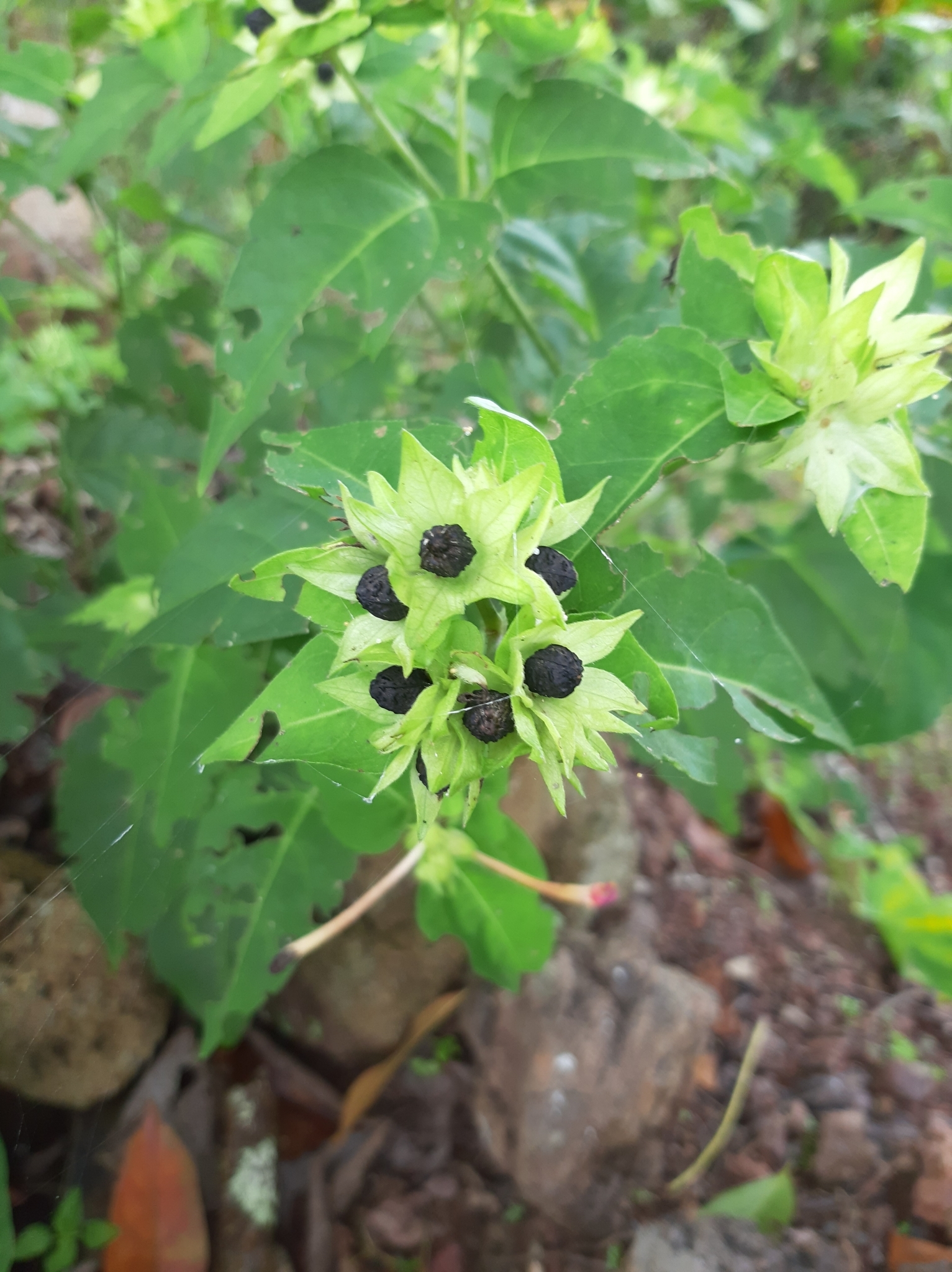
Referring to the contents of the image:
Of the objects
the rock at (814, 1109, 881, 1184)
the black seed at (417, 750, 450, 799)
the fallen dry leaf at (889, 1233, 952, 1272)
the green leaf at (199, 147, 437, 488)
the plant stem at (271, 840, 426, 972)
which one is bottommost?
the fallen dry leaf at (889, 1233, 952, 1272)

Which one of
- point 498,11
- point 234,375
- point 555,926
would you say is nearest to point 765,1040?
point 555,926

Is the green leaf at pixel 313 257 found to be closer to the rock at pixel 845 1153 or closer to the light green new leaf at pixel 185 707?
the light green new leaf at pixel 185 707

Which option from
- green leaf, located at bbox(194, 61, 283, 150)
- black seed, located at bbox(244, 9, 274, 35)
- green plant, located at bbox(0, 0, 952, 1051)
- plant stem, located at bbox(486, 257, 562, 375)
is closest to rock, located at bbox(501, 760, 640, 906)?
green plant, located at bbox(0, 0, 952, 1051)

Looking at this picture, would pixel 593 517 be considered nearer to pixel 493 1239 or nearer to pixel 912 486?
→ pixel 912 486

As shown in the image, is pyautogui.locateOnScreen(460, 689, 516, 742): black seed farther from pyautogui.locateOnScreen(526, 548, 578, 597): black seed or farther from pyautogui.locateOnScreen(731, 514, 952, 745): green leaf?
pyautogui.locateOnScreen(731, 514, 952, 745): green leaf

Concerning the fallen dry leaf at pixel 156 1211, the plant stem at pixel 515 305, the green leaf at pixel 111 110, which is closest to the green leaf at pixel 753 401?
the plant stem at pixel 515 305
